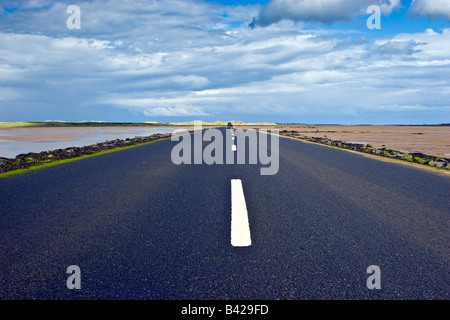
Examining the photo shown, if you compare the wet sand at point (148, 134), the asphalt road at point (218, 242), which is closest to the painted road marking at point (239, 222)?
the asphalt road at point (218, 242)

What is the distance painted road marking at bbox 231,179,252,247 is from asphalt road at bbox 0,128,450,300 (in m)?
0.10

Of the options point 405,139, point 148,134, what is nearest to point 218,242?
point 405,139

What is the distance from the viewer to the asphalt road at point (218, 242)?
3.04 meters

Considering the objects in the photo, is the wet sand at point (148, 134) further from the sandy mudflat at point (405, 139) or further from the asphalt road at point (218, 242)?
the asphalt road at point (218, 242)

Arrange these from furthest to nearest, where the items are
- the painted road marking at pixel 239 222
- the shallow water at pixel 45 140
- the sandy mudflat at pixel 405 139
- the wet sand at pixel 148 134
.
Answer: the wet sand at pixel 148 134 → the sandy mudflat at pixel 405 139 → the shallow water at pixel 45 140 → the painted road marking at pixel 239 222

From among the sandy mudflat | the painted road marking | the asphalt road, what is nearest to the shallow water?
the asphalt road

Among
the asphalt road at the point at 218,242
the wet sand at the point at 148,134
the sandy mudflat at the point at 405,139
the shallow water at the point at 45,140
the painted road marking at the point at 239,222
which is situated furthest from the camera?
the wet sand at the point at 148,134

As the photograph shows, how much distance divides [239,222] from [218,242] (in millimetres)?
816

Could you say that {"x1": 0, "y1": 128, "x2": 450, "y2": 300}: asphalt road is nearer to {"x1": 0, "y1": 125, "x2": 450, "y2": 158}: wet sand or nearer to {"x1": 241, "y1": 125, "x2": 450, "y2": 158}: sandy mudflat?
{"x1": 0, "y1": 125, "x2": 450, "y2": 158}: wet sand

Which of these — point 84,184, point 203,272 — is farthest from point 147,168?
point 203,272

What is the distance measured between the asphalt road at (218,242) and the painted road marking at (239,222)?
96 mm

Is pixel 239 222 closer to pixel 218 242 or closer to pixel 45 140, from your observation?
pixel 218 242

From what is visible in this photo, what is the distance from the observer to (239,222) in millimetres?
4879

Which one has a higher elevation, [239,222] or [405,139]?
[405,139]
